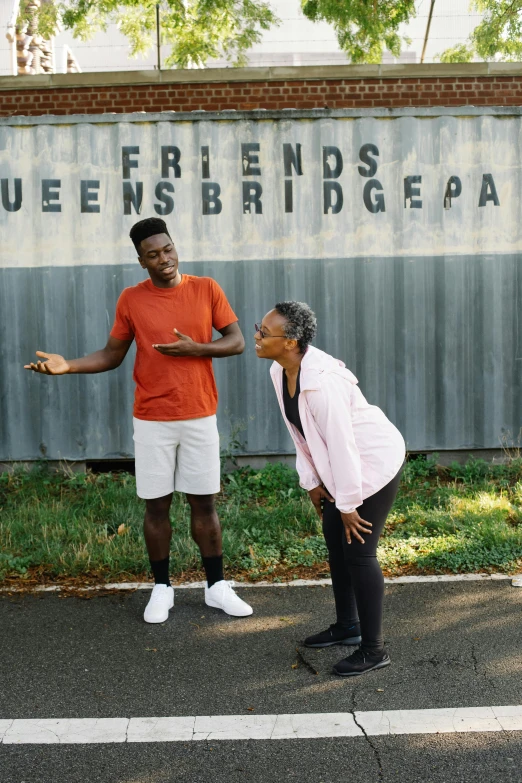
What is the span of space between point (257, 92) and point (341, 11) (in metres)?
9.34

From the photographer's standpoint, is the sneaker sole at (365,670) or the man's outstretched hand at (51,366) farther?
the man's outstretched hand at (51,366)

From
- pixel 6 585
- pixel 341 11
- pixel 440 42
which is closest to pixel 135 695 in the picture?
pixel 6 585

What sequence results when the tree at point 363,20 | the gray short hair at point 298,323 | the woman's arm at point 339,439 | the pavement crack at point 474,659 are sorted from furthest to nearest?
1. the tree at point 363,20
2. the pavement crack at point 474,659
3. the gray short hair at point 298,323
4. the woman's arm at point 339,439

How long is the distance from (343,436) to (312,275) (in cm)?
418

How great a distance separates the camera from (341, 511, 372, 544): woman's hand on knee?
364 cm

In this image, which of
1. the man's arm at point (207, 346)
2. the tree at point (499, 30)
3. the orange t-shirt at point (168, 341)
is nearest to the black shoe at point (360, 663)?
the orange t-shirt at point (168, 341)

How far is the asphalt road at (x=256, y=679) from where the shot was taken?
311cm

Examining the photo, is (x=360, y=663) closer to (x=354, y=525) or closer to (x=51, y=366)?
(x=354, y=525)

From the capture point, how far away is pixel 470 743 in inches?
127

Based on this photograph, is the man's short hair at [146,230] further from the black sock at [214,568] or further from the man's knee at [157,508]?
the black sock at [214,568]

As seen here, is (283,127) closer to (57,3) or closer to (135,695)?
(135,695)

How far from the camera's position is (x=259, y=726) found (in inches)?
134

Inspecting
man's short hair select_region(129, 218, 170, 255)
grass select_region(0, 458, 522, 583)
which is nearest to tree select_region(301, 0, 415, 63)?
grass select_region(0, 458, 522, 583)

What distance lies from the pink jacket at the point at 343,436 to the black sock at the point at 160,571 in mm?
1318
